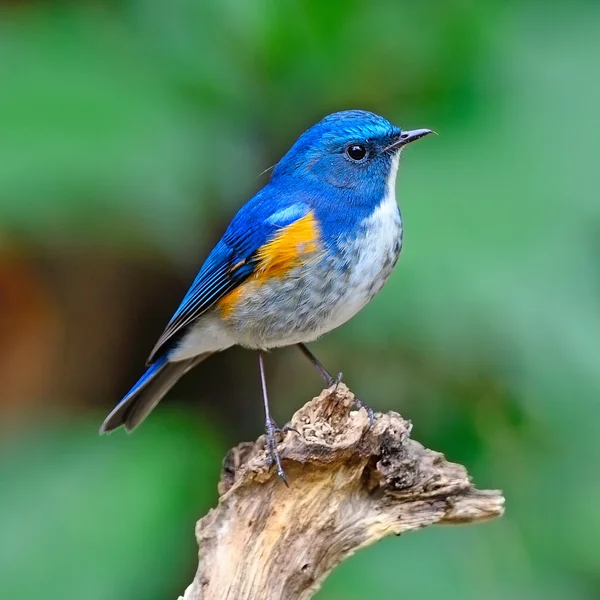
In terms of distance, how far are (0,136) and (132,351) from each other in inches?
36.0

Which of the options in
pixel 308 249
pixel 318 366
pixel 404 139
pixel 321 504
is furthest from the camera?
pixel 318 366

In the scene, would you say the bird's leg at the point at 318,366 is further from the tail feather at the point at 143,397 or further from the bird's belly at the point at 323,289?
the tail feather at the point at 143,397

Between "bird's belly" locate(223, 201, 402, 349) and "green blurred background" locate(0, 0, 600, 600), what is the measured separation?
1.11 feet

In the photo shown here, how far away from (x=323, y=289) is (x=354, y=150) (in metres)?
0.44

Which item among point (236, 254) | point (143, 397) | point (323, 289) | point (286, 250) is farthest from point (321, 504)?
point (143, 397)

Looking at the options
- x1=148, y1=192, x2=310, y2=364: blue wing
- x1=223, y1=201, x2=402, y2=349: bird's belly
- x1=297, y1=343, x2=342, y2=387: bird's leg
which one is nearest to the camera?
x1=223, y1=201, x2=402, y2=349: bird's belly

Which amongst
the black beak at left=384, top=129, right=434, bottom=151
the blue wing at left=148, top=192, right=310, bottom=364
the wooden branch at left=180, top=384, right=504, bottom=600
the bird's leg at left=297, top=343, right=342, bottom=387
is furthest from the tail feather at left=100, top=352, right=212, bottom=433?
the black beak at left=384, top=129, right=434, bottom=151

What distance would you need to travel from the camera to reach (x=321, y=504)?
2.20 m

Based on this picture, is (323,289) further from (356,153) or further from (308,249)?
(356,153)

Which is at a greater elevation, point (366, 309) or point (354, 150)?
point (354, 150)

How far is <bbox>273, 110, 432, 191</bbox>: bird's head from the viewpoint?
2670 mm

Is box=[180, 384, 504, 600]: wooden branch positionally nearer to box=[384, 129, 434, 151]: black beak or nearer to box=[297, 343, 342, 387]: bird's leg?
box=[297, 343, 342, 387]: bird's leg

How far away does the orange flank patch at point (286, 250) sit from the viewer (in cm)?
253

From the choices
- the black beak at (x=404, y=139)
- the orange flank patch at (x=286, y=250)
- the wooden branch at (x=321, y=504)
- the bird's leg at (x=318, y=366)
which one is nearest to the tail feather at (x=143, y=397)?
the bird's leg at (x=318, y=366)
